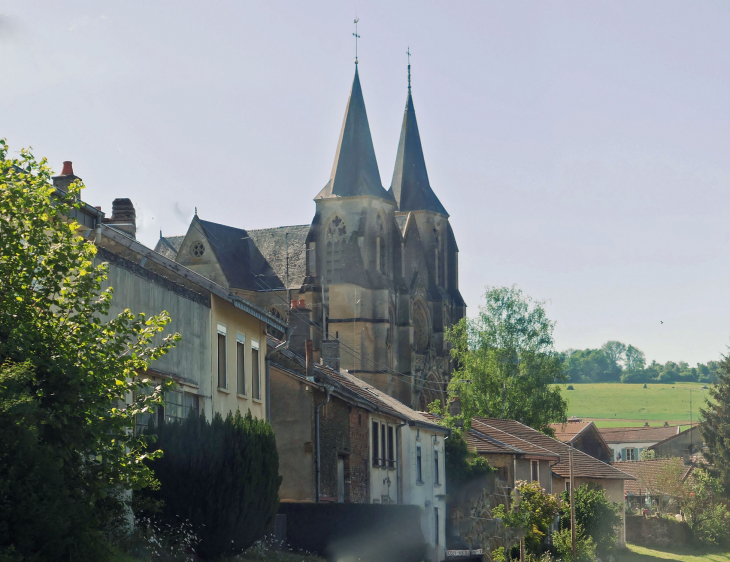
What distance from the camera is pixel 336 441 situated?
2984cm

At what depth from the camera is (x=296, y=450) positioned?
1115 inches

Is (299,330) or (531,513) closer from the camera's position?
(299,330)

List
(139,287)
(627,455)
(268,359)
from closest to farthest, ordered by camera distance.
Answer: (139,287) < (268,359) < (627,455)

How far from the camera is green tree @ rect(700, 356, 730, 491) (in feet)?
226

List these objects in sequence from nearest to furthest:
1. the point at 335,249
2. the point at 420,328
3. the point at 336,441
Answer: the point at 336,441
the point at 335,249
the point at 420,328

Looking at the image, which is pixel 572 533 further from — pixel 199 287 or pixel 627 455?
pixel 627 455

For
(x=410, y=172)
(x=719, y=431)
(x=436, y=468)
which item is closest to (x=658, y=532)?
(x=719, y=431)

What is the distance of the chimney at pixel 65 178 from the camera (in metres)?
22.1

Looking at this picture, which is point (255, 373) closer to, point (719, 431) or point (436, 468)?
point (436, 468)

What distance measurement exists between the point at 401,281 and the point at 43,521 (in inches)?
2742

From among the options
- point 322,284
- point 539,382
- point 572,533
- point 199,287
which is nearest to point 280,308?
point 322,284

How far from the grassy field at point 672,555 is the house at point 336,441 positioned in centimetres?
1800

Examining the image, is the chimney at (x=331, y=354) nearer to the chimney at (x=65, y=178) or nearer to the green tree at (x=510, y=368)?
the chimney at (x=65, y=178)

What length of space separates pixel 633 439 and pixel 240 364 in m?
83.5
